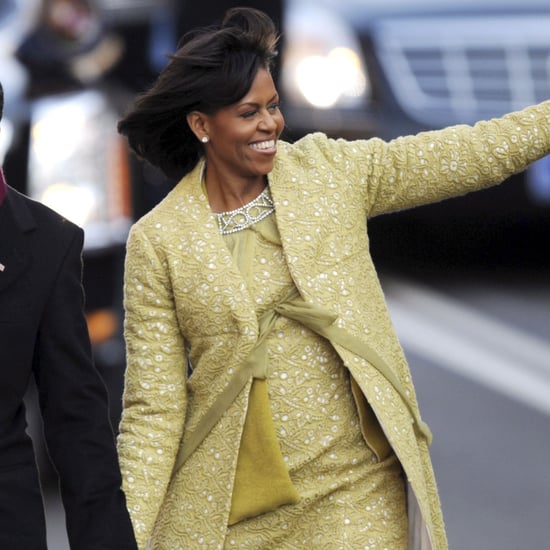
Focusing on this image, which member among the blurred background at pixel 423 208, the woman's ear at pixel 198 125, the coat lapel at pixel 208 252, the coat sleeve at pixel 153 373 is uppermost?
the woman's ear at pixel 198 125

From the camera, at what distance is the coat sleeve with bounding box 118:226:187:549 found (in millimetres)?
4574

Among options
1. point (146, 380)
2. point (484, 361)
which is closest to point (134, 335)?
point (146, 380)

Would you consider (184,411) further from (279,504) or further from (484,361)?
(484,361)

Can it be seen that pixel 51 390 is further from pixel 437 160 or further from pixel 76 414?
pixel 437 160

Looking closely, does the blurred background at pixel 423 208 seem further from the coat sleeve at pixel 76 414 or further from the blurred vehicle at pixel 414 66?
the coat sleeve at pixel 76 414

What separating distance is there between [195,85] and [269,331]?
0.57 m

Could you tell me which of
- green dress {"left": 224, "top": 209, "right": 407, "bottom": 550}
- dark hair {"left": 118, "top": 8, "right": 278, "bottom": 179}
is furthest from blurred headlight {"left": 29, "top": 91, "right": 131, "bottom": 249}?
green dress {"left": 224, "top": 209, "right": 407, "bottom": 550}

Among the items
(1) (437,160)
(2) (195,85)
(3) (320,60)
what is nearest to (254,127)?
(2) (195,85)

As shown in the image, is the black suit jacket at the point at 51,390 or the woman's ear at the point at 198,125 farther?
the woman's ear at the point at 198,125

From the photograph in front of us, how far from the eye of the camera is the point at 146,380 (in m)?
4.60

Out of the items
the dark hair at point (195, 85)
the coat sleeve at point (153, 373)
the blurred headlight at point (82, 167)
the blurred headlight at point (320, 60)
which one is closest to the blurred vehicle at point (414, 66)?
the blurred headlight at point (320, 60)

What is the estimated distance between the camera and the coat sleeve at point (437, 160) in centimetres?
466

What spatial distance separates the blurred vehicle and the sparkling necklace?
5.50m

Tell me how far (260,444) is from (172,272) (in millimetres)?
414
